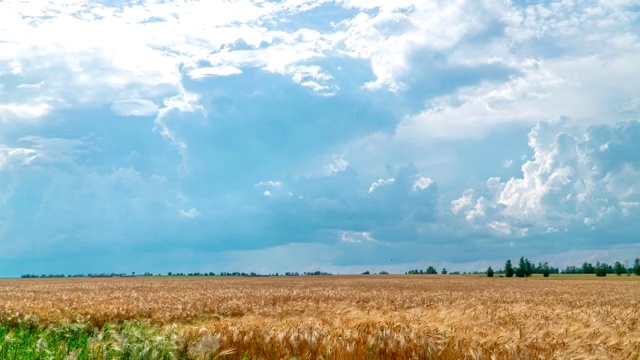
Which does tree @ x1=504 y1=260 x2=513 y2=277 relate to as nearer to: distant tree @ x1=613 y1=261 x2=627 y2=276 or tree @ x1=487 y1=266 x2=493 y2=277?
tree @ x1=487 y1=266 x2=493 y2=277

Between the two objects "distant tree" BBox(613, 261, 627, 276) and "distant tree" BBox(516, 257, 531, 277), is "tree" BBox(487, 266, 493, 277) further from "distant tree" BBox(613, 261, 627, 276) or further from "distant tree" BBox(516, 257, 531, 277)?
"distant tree" BBox(613, 261, 627, 276)

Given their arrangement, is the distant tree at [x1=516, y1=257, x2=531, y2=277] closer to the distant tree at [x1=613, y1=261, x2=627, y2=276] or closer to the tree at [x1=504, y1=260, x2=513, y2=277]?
the tree at [x1=504, y1=260, x2=513, y2=277]

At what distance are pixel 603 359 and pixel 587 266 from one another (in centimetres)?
21660

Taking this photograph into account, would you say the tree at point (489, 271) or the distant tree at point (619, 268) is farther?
the distant tree at point (619, 268)

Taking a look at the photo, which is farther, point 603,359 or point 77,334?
point 77,334

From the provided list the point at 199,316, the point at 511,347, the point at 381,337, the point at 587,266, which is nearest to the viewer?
the point at 511,347

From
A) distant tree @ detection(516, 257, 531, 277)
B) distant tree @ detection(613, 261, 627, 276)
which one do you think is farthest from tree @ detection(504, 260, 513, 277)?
A: distant tree @ detection(613, 261, 627, 276)

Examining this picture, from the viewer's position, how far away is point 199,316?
1716 centimetres

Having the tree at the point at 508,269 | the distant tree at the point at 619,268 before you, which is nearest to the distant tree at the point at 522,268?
the tree at the point at 508,269

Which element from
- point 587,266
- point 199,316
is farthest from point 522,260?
point 199,316

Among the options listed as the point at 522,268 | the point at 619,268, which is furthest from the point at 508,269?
the point at 619,268

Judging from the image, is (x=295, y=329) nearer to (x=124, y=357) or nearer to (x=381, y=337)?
(x=381, y=337)

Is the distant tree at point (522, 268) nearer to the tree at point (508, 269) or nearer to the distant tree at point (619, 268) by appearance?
the tree at point (508, 269)

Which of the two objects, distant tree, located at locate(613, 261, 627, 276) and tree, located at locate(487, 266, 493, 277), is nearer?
tree, located at locate(487, 266, 493, 277)
